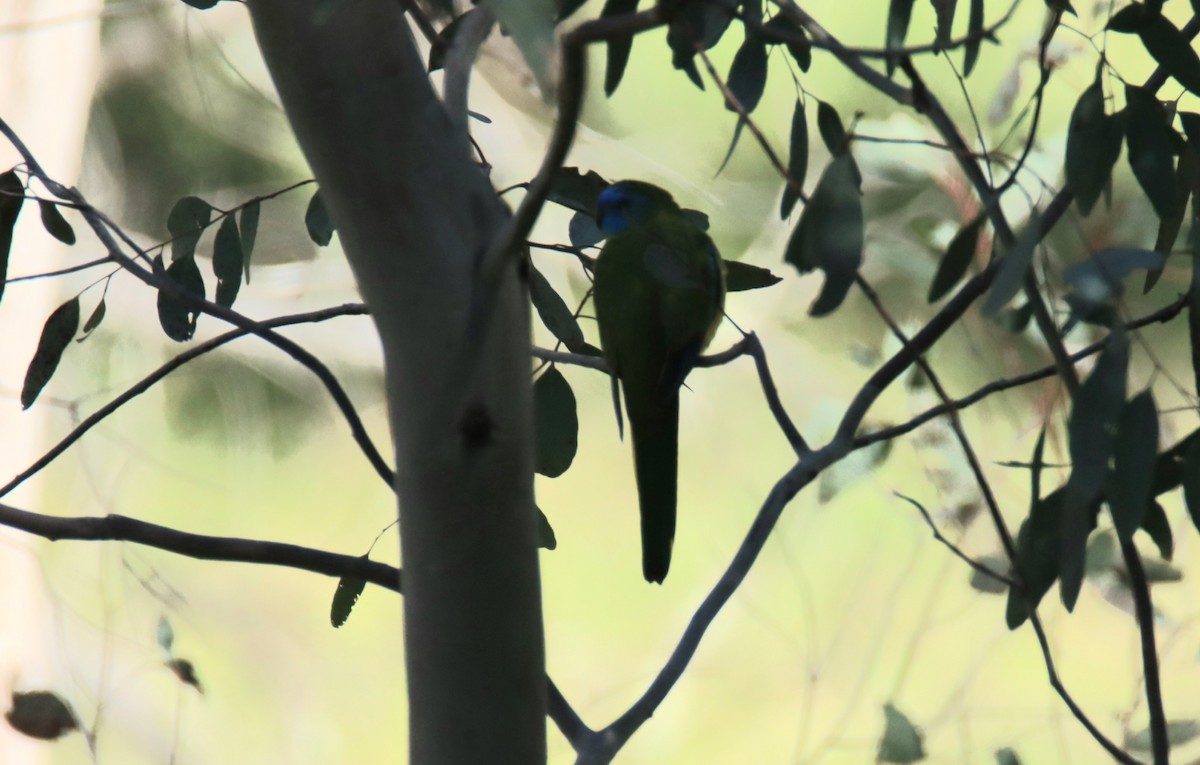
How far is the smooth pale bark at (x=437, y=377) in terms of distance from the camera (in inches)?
23.1

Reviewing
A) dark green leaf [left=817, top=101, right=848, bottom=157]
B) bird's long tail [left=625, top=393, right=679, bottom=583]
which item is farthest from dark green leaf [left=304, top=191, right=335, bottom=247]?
dark green leaf [left=817, top=101, right=848, bottom=157]

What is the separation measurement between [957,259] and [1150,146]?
0.90ft

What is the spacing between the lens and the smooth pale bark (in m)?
0.59

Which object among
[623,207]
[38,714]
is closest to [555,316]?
[623,207]

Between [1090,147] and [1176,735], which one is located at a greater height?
[1090,147]

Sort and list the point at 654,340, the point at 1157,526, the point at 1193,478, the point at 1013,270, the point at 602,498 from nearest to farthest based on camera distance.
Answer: the point at 1013,270 → the point at 1193,478 → the point at 1157,526 → the point at 654,340 → the point at 602,498

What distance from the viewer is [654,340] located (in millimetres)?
1146

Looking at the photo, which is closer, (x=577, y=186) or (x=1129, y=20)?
(x=1129, y=20)

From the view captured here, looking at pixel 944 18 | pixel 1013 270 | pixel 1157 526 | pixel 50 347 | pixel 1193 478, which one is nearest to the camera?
pixel 1013 270

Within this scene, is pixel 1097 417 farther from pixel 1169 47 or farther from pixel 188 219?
pixel 188 219

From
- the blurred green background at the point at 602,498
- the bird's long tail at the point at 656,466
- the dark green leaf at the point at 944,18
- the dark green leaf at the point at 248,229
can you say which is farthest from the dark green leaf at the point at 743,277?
the blurred green background at the point at 602,498

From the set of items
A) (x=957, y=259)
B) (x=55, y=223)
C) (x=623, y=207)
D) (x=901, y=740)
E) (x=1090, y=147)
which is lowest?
(x=901, y=740)

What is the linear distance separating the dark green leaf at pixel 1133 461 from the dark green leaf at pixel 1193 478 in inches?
5.4

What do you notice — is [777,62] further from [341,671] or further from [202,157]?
[341,671]
